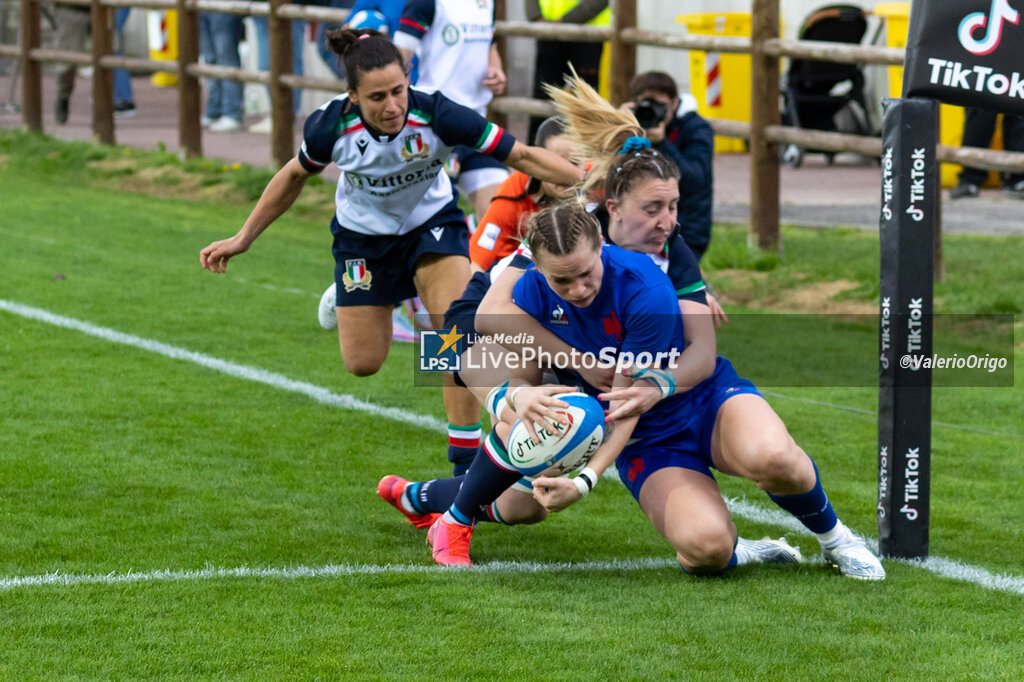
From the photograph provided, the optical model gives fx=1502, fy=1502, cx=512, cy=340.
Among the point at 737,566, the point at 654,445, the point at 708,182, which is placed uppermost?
the point at 708,182

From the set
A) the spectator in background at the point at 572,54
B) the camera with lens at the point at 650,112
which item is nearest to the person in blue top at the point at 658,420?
the camera with lens at the point at 650,112

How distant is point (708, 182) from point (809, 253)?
327 centimetres

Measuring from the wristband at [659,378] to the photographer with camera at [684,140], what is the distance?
3.35 metres

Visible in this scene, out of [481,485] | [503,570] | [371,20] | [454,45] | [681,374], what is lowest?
[503,570]

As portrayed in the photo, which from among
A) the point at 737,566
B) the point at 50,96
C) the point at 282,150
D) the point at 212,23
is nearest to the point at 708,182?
the point at 737,566

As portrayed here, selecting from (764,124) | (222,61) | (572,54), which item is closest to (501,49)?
(572,54)

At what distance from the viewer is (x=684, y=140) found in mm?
8211

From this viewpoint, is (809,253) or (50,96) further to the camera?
Answer: (50,96)

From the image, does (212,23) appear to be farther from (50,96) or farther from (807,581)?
(807,581)

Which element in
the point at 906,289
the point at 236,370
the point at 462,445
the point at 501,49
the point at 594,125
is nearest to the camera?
the point at 906,289

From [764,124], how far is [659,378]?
6.59 metres

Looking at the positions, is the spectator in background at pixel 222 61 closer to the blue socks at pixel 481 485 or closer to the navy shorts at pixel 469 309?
the navy shorts at pixel 469 309

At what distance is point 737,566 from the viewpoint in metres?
4.80

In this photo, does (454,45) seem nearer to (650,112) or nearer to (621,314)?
(650,112)
